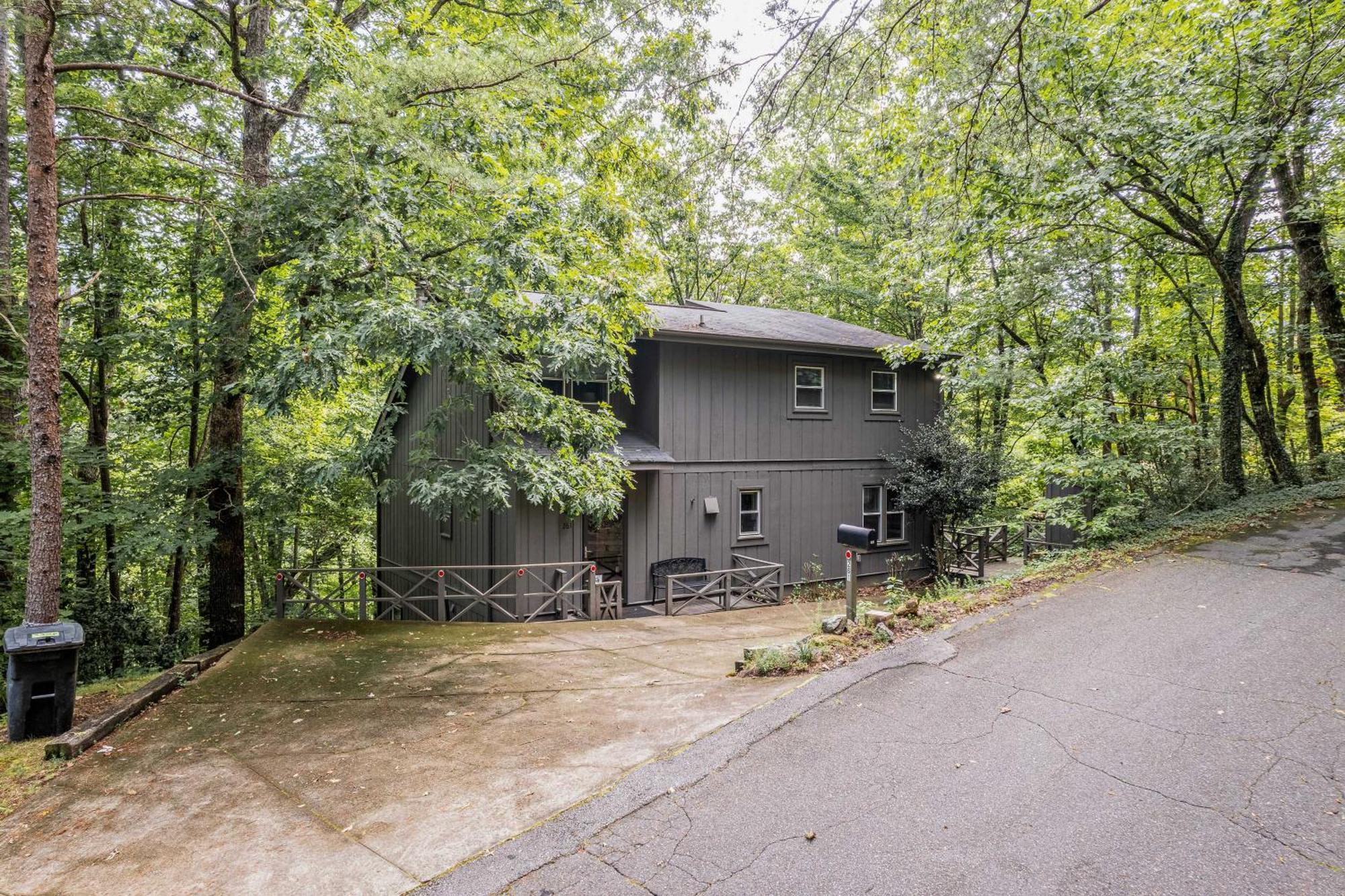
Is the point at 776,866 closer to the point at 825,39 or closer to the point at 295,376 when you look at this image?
the point at 825,39

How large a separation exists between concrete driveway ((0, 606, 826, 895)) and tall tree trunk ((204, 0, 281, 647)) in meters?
2.55

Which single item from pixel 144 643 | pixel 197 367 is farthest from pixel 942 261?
pixel 144 643

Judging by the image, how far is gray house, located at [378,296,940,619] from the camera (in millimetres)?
11203

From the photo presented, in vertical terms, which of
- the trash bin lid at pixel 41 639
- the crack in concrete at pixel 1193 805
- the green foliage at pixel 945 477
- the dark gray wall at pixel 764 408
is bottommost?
the crack in concrete at pixel 1193 805

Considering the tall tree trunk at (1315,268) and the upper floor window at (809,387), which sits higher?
the tall tree trunk at (1315,268)

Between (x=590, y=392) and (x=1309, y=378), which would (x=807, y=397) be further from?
(x=1309, y=378)

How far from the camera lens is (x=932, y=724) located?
4152 millimetres

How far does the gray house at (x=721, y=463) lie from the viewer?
36.8 ft

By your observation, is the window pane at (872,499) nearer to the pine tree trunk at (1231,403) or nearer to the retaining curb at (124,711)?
the pine tree trunk at (1231,403)

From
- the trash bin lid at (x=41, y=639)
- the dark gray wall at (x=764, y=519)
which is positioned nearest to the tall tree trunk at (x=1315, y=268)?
the dark gray wall at (x=764, y=519)

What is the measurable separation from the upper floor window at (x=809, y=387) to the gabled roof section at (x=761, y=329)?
2.29 feet

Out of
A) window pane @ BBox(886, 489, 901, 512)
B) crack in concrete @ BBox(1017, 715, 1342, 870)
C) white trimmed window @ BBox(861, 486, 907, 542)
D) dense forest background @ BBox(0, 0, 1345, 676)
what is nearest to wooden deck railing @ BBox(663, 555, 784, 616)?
white trimmed window @ BBox(861, 486, 907, 542)

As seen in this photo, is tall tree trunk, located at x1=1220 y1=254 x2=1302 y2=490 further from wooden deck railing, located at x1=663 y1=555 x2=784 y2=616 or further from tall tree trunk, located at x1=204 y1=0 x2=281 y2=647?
tall tree trunk, located at x1=204 y1=0 x2=281 y2=647

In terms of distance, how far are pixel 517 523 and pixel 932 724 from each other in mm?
7574
